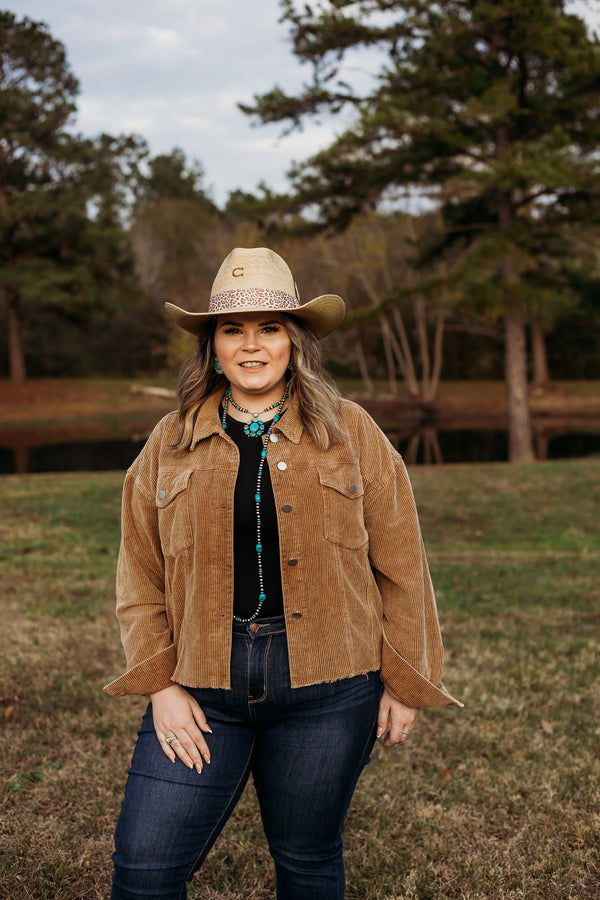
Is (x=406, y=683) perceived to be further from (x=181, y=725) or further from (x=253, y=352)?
(x=253, y=352)

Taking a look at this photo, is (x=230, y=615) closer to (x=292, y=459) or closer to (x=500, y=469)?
(x=292, y=459)

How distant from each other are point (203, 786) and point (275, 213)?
15.0 meters

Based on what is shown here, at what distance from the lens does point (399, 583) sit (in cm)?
205

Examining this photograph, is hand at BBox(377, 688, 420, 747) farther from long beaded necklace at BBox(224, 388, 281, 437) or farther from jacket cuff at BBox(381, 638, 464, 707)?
long beaded necklace at BBox(224, 388, 281, 437)

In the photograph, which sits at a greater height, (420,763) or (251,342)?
(251,342)

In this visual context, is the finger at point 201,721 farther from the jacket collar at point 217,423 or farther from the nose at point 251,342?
the nose at point 251,342

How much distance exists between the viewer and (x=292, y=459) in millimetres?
1986

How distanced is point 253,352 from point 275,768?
100cm

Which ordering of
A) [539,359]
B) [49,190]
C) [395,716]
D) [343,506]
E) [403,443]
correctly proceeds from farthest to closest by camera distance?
[539,359], [49,190], [403,443], [395,716], [343,506]

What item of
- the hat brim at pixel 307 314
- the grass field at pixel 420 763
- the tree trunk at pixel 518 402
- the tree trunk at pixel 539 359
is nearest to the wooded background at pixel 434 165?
the tree trunk at pixel 518 402

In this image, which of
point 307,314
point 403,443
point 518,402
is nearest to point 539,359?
point 403,443

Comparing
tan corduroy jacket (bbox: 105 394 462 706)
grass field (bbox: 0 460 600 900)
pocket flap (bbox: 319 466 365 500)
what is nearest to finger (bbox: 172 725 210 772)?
tan corduroy jacket (bbox: 105 394 462 706)

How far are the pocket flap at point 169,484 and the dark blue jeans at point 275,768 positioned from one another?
13.9 inches

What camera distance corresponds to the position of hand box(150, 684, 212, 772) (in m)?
1.88
